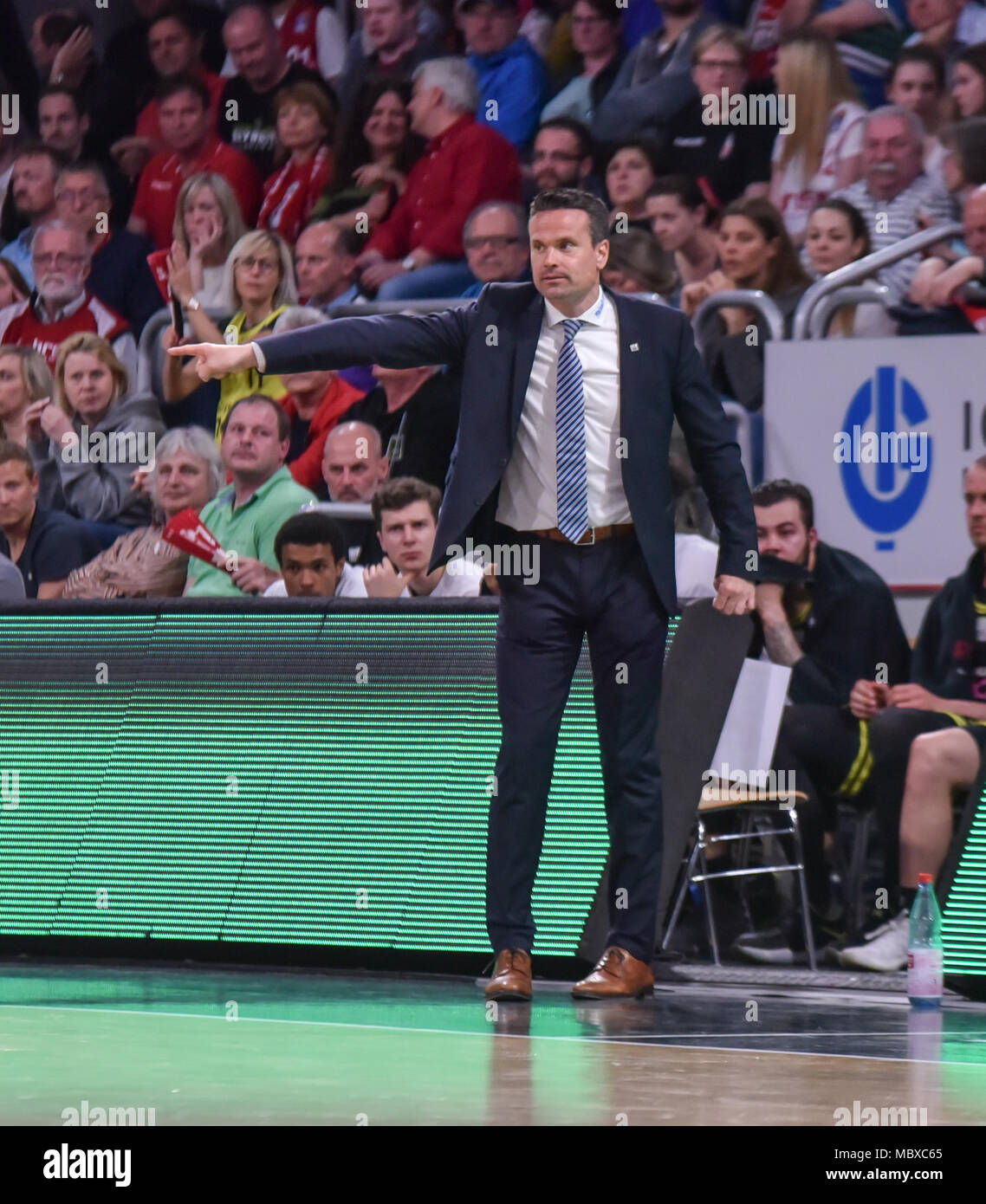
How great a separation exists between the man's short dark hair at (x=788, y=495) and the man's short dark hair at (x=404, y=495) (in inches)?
43.3

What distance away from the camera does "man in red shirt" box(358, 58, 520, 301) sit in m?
9.44

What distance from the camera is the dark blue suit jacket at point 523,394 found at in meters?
5.31

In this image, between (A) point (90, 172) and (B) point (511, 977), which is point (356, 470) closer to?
(A) point (90, 172)

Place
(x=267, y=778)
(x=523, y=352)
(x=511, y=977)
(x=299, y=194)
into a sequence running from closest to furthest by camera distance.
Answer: (x=511, y=977) < (x=523, y=352) < (x=267, y=778) < (x=299, y=194)

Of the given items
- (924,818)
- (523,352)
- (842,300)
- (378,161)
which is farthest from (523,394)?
(378,161)

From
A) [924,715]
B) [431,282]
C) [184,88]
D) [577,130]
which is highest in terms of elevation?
[184,88]

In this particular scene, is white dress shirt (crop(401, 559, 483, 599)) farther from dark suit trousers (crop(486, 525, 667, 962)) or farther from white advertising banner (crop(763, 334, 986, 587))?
dark suit trousers (crop(486, 525, 667, 962))

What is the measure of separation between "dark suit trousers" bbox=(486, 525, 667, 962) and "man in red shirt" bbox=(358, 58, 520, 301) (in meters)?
4.17

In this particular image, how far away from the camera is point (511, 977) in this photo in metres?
→ 5.30

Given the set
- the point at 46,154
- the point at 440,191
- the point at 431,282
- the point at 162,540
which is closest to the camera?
the point at 162,540

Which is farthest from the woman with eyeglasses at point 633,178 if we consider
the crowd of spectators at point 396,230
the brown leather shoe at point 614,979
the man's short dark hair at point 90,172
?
the brown leather shoe at point 614,979

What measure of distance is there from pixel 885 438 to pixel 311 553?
7.01 ft

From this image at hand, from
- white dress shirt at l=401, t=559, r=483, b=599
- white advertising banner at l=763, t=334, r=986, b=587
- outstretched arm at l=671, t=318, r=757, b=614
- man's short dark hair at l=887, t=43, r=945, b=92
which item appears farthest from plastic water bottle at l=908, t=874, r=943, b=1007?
man's short dark hair at l=887, t=43, r=945, b=92
